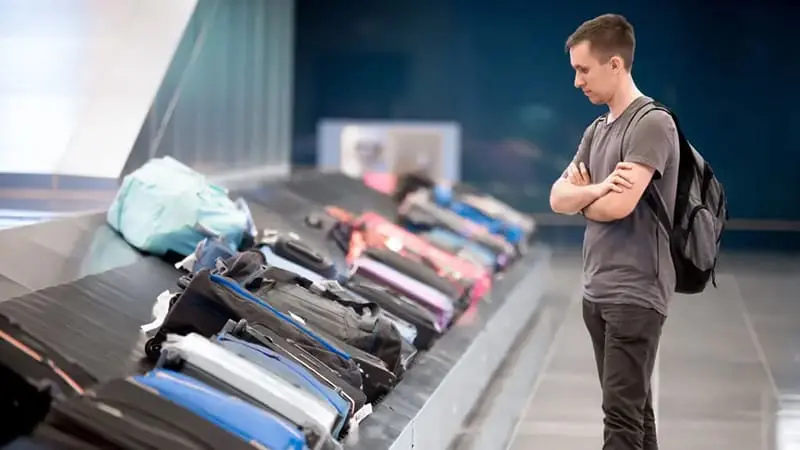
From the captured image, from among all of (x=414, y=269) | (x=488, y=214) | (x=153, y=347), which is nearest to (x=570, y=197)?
(x=153, y=347)

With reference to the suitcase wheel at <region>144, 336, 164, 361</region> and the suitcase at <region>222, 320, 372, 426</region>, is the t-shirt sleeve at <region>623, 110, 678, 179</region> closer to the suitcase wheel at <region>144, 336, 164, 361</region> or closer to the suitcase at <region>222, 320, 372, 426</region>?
the suitcase at <region>222, 320, 372, 426</region>

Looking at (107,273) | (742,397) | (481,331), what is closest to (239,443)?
(107,273)

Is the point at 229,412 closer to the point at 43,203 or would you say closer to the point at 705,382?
the point at 43,203

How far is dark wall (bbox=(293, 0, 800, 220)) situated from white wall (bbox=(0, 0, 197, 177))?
5.71 metres

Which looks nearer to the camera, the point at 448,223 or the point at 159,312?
the point at 159,312

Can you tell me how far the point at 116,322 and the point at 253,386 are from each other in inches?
41.3

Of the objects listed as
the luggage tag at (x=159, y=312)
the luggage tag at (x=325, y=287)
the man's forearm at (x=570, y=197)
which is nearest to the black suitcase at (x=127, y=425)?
the luggage tag at (x=159, y=312)

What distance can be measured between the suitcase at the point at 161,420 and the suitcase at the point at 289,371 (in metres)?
0.29

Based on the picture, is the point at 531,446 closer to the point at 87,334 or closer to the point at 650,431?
the point at 650,431

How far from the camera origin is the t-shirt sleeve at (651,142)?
2.65 m

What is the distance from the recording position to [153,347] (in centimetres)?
316

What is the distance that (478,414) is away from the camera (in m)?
4.47

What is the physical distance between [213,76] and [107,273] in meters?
4.55

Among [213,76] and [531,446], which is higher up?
[213,76]
